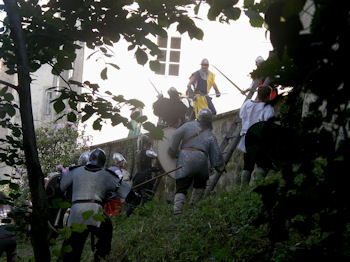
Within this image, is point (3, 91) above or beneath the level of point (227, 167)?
above

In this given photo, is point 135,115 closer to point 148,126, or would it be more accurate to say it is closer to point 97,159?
point 148,126

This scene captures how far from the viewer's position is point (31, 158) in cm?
393

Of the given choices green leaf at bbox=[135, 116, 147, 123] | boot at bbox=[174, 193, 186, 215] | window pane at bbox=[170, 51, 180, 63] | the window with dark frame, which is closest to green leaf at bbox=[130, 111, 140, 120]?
green leaf at bbox=[135, 116, 147, 123]

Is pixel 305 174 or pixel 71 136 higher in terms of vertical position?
pixel 305 174

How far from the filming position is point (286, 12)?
4.64 feet

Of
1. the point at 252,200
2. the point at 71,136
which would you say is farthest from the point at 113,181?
the point at 71,136

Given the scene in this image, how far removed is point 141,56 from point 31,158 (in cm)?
104

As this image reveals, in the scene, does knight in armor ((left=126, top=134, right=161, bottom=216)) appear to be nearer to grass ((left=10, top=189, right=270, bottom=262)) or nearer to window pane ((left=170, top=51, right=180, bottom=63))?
grass ((left=10, top=189, right=270, bottom=262))

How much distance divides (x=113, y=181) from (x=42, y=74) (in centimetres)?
2229

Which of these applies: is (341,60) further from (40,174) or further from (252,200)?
(252,200)

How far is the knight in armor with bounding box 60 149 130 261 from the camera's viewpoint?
21.0 ft

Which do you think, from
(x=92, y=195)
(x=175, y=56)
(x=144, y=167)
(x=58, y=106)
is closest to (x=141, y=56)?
(x=58, y=106)

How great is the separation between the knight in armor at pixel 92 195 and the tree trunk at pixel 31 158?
237 centimetres

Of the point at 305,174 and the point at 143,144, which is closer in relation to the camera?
the point at 305,174
